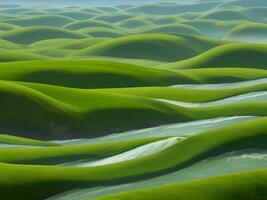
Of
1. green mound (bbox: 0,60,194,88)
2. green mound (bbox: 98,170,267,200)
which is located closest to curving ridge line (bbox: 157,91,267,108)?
green mound (bbox: 0,60,194,88)

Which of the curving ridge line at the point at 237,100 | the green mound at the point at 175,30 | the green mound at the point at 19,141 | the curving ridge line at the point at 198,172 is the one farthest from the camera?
the green mound at the point at 175,30

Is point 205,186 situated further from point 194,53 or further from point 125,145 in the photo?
point 194,53

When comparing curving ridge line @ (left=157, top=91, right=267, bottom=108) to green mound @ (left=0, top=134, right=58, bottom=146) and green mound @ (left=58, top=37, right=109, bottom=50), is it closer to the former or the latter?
green mound @ (left=0, top=134, right=58, bottom=146)

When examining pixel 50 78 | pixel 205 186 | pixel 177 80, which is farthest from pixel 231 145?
pixel 177 80

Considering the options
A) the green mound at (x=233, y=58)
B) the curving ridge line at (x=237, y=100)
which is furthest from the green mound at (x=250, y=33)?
the curving ridge line at (x=237, y=100)

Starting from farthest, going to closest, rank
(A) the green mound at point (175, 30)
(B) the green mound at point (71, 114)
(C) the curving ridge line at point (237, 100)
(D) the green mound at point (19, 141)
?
(A) the green mound at point (175, 30) < (C) the curving ridge line at point (237, 100) < (B) the green mound at point (71, 114) < (D) the green mound at point (19, 141)

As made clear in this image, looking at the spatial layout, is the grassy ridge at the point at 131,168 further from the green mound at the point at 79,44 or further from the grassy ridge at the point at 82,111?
the green mound at the point at 79,44
